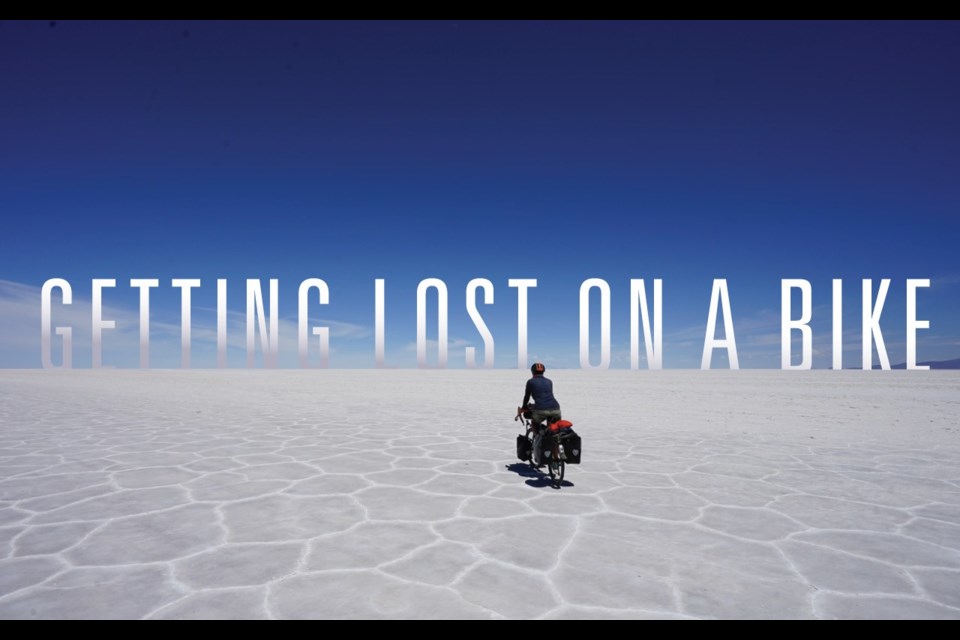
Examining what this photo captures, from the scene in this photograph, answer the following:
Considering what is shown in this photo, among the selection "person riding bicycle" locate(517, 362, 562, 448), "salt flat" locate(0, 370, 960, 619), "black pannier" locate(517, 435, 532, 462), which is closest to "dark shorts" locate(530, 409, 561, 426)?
"person riding bicycle" locate(517, 362, 562, 448)

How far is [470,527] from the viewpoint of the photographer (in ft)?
13.7

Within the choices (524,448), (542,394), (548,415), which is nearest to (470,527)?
(548,415)

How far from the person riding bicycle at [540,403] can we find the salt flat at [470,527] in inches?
31.6

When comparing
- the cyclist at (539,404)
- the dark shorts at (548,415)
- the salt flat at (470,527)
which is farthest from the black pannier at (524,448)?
the dark shorts at (548,415)

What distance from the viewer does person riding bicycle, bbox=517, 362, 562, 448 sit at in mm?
5766

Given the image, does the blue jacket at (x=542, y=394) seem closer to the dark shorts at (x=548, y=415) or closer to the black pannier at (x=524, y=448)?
the dark shorts at (x=548, y=415)

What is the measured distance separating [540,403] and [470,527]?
2.00 meters

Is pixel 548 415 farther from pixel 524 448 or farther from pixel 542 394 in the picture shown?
pixel 524 448

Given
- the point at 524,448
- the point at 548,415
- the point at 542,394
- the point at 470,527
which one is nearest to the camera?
the point at 470,527

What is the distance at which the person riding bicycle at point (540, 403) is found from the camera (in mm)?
5766

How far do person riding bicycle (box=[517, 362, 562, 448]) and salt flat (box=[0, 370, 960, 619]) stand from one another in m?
0.80

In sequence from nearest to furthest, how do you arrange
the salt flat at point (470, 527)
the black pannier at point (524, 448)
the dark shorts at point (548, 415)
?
the salt flat at point (470, 527), the dark shorts at point (548, 415), the black pannier at point (524, 448)

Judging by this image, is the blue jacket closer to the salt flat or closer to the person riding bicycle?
the person riding bicycle
